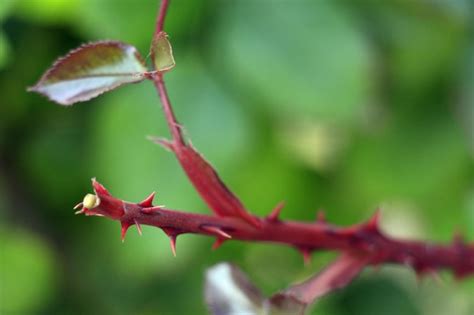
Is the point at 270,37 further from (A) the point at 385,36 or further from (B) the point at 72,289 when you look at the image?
(B) the point at 72,289

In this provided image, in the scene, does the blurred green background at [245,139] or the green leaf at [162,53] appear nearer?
the green leaf at [162,53]

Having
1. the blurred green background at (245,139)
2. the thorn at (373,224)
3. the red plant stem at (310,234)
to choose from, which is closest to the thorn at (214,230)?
the red plant stem at (310,234)

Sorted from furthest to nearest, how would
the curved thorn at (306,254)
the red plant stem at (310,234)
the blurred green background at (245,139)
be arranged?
the blurred green background at (245,139), the curved thorn at (306,254), the red plant stem at (310,234)

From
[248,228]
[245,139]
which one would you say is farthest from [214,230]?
[245,139]

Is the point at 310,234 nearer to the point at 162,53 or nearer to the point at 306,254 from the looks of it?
the point at 306,254

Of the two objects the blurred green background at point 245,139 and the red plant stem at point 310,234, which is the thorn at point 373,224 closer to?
the red plant stem at point 310,234

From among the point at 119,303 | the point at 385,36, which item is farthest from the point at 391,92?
the point at 119,303
